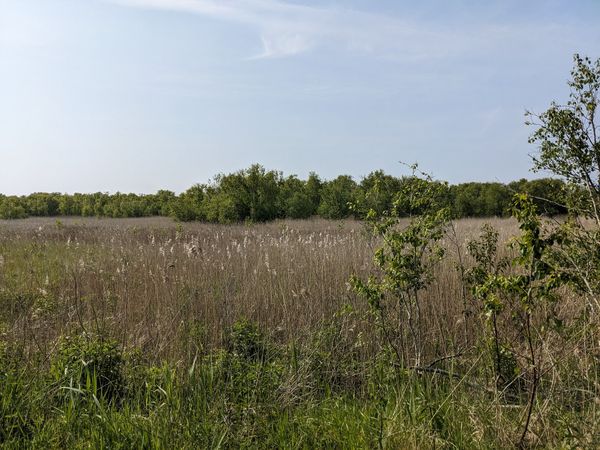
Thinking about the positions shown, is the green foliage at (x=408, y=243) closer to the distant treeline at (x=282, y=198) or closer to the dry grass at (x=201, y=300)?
the dry grass at (x=201, y=300)

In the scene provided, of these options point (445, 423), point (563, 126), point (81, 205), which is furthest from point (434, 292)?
point (81, 205)

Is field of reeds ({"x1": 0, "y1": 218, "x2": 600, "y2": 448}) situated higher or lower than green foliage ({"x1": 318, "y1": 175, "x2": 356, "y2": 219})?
lower

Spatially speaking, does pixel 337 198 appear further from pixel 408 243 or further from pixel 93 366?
pixel 93 366

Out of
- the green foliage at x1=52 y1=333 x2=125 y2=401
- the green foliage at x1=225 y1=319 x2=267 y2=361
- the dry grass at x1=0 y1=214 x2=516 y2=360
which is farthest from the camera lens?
the dry grass at x1=0 y1=214 x2=516 y2=360

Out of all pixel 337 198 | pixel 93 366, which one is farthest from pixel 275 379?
pixel 337 198

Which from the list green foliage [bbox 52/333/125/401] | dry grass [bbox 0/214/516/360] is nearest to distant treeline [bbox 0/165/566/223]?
dry grass [bbox 0/214/516/360]

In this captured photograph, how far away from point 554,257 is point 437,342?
202cm

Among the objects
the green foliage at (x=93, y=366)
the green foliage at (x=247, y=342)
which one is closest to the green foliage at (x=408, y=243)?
the green foliage at (x=247, y=342)

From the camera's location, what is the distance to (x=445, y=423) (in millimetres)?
3574

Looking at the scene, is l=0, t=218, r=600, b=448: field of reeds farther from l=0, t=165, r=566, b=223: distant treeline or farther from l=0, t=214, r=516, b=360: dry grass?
l=0, t=165, r=566, b=223: distant treeline

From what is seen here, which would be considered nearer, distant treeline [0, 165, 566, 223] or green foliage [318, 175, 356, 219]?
green foliage [318, 175, 356, 219]

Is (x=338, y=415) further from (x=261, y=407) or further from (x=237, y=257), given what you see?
(x=237, y=257)

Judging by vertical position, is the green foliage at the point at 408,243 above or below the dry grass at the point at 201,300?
above

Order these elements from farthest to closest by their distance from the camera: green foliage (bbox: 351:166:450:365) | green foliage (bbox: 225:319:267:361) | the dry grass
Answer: the dry grass < green foliage (bbox: 225:319:267:361) < green foliage (bbox: 351:166:450:365)
